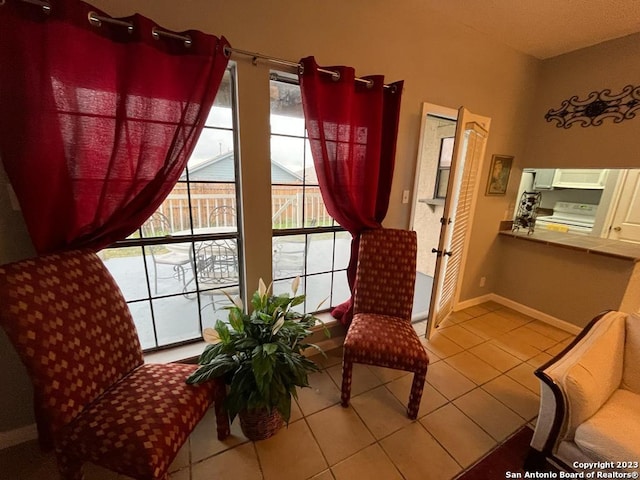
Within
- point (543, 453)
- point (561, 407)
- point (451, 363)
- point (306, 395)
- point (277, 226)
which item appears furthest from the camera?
point (451, 363)

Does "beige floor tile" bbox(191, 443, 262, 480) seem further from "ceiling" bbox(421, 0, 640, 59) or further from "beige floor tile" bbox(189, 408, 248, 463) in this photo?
"ceiling" bbox(421, 0, 640, 59)

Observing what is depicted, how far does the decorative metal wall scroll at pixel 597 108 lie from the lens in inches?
81.5

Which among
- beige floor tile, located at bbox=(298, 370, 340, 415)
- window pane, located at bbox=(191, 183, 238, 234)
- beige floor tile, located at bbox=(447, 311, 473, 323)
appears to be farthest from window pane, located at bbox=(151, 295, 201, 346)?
beige floor tile, located at bbox=(447, 311, 473, 323)

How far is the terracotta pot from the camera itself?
1322 millimetres

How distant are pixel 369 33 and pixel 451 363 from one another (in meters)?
2.56

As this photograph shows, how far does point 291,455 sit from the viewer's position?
4.28ft

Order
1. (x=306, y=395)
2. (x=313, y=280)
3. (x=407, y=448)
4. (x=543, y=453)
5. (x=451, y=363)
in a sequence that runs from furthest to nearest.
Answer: (x=313, y=280) < (x=451, y=363) < (x=306, y=395) < (x=407, y=448) < (x=543, y=453)

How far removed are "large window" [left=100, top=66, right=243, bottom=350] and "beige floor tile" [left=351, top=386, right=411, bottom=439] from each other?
3.79 feet

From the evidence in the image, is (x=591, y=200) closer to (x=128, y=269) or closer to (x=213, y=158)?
(x=213, y=158)

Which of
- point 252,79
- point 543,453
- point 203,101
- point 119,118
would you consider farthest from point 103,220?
point 543,453

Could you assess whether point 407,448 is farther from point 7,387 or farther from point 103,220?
point 7,387

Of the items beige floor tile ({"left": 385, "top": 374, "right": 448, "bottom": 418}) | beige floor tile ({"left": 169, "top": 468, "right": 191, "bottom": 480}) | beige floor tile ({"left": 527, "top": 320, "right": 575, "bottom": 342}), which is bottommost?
beige floor tile ({"left": 169, "top": 468, "right": 191, "bottom": 480})

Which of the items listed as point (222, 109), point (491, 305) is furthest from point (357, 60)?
point (491, 305)

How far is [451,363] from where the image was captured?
6.68 ft
